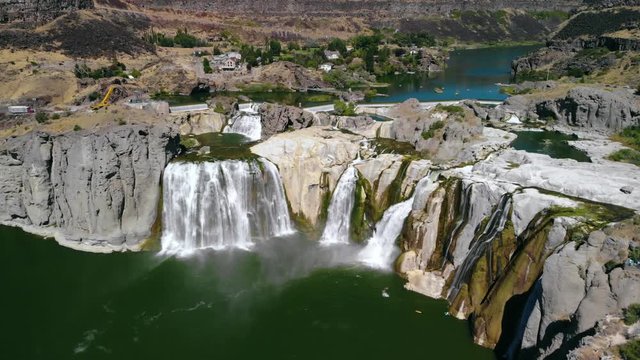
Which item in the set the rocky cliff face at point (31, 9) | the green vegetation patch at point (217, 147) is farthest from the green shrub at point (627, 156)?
the rocky cliff face at point (31, 9)

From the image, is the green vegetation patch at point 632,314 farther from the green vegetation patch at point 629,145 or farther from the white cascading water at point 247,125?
the white cascading water at point 247,125

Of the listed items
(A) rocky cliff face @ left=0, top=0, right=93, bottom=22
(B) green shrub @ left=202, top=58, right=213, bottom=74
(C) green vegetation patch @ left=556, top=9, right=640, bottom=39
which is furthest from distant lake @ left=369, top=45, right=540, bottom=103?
(A) rocky cliff face @ left=0, top=0, right=93, bottom=22

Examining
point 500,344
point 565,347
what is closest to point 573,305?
point 565,347

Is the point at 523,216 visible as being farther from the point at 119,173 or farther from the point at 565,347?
the point at 119,173

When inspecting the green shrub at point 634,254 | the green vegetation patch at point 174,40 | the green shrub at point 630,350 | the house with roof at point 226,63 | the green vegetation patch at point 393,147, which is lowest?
the green shrub at point 630,350

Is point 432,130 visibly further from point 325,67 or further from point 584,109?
point 325,67

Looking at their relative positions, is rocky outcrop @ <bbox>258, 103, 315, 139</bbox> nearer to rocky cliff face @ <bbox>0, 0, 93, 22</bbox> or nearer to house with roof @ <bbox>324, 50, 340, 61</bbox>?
house with roof @ <bbox>324, 50, 340, 61</bbox>
